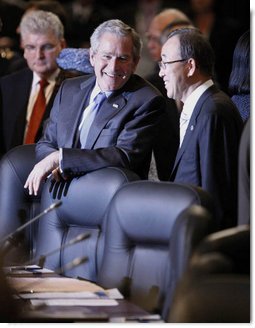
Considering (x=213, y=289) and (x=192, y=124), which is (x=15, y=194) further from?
(x=213, y=289)

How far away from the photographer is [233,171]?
4.00m

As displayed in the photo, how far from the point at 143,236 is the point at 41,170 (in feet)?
2.93

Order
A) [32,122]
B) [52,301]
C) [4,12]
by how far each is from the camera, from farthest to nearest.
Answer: [4,12]
[32,122]
[52,301]

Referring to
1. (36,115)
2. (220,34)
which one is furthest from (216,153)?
(220,34)

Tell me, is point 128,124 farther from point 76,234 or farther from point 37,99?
point 37,99

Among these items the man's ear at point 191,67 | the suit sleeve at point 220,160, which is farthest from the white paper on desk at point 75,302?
the man's ear at point 191,67

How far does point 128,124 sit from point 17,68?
205 centimetres

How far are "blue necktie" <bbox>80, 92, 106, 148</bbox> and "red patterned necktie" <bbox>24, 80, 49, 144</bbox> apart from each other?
1029 mm

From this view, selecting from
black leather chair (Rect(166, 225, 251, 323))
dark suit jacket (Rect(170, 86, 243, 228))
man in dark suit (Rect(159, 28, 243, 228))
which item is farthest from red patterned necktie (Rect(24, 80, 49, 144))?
black leather chair (Rect(166, 225, 251, 323))

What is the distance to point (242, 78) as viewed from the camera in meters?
4.36

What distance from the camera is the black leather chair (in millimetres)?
2551

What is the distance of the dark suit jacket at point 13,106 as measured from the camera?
5598mm

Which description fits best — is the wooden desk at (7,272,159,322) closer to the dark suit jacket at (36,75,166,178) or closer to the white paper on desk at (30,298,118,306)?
the white paper on desk at (30,298,118,306)

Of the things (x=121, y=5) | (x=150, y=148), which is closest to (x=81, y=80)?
(x=150, y=148)
